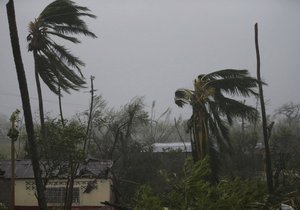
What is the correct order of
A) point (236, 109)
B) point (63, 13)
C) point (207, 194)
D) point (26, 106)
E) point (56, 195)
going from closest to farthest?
point (207, 194) < point (26, 106) < point (236, 109) < point (63, 13) < point (56, 195)

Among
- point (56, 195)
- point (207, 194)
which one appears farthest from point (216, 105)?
point (56, 195)

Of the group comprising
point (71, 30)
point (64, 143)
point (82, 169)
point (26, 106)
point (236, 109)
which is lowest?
point (82, 169)

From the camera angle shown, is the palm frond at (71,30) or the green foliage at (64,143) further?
the palm frond at (71,30)

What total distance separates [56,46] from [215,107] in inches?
364

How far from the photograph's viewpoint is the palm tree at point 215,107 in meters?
14.9

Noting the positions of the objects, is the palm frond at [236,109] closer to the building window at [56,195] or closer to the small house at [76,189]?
the small house at [76,189]

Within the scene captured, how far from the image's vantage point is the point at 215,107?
50.3ft

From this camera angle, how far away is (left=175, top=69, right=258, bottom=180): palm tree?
14.9m

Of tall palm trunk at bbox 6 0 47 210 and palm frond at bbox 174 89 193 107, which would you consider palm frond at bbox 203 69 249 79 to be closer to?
palm frond at bbox 174 89 193 107

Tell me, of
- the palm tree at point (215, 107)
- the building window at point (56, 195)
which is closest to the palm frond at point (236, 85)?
the palm tree at point (215, 107)

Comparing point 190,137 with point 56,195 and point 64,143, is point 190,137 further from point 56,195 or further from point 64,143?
point 56,195

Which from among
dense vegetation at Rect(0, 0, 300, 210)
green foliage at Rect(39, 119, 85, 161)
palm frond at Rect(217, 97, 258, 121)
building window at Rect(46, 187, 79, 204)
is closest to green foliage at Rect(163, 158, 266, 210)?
dense vegetation at Rect(0, 0, 300, 210)

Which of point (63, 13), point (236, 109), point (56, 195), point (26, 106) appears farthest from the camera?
point (56, 195)

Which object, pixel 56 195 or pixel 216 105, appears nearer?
pixel 216 105
